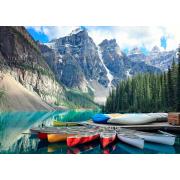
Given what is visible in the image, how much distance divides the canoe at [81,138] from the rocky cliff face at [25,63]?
6184cm

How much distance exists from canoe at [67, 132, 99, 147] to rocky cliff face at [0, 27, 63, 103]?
61.8 m

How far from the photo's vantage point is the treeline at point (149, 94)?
903 inches

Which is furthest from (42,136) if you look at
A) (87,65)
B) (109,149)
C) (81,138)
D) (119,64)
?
(119,64)

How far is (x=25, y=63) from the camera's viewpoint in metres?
82.5

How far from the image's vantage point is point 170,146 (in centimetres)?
1135

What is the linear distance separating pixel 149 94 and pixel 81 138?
18067mm

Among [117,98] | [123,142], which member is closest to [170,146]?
[123,142]

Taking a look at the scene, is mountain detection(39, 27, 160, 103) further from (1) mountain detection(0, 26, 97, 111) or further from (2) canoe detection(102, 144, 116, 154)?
(2) canoe detection(102, 144, 116, 154)

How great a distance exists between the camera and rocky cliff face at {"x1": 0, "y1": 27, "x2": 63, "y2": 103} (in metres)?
76.8

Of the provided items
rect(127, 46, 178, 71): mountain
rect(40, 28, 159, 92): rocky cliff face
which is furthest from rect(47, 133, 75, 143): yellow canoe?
rect(40, 28, 159, 92): rocky cliff face

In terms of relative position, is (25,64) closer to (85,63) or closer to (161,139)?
(85,63)

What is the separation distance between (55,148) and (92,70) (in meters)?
126

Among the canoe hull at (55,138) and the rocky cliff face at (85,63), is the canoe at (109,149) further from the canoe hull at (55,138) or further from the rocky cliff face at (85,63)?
the rocky cliff face at (85,63)

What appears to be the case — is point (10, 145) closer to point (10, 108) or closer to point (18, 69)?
point (10, 108)
